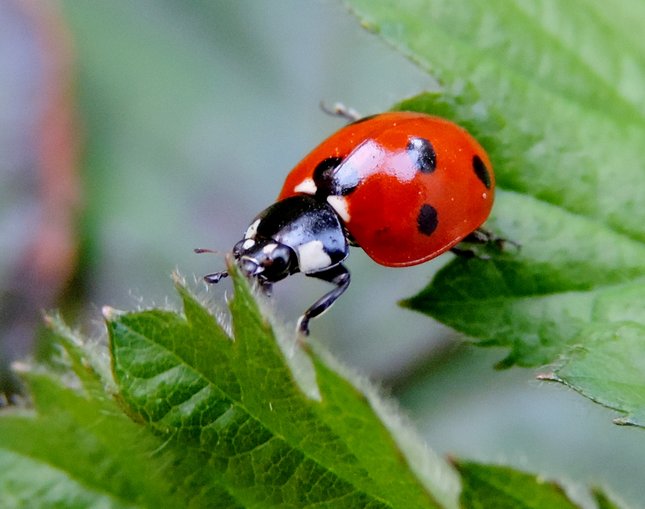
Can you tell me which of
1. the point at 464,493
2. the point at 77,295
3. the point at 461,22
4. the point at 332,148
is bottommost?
the point at 77,295

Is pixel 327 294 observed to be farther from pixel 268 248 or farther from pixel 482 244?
pixel 482 244

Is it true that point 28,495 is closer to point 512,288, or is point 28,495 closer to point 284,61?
point 512,288

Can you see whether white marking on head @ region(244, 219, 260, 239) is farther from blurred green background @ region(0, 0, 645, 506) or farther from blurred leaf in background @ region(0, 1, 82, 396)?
blurred leaf in background @ region(0, 1, 82, 396)

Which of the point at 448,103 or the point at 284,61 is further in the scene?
the point at 284,61

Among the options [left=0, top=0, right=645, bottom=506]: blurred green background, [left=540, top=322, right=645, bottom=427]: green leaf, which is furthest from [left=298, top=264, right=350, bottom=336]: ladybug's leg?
[left=0, top=0, right=645, bottom=506]: blurred green background

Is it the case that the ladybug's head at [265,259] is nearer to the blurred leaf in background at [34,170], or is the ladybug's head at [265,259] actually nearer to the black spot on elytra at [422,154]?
the black spot on elytra at [422,154]

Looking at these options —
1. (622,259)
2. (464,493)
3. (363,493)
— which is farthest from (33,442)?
(622,259)

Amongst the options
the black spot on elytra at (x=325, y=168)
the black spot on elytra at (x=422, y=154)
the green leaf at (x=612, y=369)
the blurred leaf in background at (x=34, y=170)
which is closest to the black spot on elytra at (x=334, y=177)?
the black spot on elytra at (x=325, y=168)
